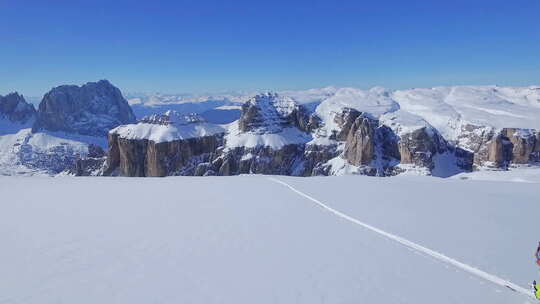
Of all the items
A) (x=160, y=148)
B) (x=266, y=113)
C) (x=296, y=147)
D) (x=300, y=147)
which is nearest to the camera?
(x=160, y=148)

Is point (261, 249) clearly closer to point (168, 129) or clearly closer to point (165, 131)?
point (165, 131)

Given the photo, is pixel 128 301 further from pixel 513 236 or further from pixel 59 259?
pixel 513 236

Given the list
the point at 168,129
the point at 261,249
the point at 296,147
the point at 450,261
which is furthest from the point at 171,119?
the point at 450,261

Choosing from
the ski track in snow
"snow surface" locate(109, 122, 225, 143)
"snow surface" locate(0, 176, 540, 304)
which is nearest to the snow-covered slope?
"snow surface" locate(109, 122, 225, 143)

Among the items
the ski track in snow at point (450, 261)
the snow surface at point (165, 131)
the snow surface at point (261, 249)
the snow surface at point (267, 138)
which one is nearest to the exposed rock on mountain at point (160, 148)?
the snow surface at point (165, 131)

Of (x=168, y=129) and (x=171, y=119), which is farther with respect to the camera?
(x=171, y=119)

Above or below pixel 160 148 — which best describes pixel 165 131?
above

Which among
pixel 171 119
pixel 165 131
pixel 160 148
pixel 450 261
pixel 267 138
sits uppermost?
pixel 171 119

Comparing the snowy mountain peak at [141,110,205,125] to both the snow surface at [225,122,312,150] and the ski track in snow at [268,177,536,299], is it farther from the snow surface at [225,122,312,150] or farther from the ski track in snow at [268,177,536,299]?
the ski track in snow at [268,177,536,299]

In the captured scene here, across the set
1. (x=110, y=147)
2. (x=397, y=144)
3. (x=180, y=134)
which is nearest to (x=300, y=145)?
(x=397, y=144)
